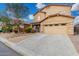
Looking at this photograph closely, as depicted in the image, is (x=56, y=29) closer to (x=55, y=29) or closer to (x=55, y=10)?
(x=55, y=29)

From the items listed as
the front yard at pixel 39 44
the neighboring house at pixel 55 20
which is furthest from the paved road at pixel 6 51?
the neighboring house at pixel 55 20

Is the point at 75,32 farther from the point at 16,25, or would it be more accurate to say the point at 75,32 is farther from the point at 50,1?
the point at 16,25

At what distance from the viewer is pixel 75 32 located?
2.44m

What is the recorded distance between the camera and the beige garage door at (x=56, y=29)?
8.06ft

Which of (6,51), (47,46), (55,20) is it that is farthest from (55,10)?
(6,51)

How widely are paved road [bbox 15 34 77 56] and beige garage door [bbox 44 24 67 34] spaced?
42 millimetres

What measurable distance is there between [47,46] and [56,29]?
196mm

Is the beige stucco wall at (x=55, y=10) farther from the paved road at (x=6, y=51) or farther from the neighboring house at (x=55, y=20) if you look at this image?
the paved road at (x=6, y=51)

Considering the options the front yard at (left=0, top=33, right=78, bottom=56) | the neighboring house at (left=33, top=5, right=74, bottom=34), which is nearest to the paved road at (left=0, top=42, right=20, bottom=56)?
the front yard at (left=0, top=33, right=78, bottom=56)

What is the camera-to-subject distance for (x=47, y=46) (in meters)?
2.42

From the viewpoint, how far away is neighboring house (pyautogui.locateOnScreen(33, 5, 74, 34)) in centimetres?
244

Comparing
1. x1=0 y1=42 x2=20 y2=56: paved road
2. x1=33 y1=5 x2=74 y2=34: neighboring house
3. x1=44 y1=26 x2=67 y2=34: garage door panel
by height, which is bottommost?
x1=0 y1=42 x2=20 y2=56: paved road

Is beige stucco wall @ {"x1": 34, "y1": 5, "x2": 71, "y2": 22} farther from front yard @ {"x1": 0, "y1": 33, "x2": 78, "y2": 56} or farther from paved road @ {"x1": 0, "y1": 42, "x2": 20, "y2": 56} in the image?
paved road @ {"x1": 0, "y1": 42, "x2": 20, "y2": 56}

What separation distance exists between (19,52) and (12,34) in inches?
7.7
